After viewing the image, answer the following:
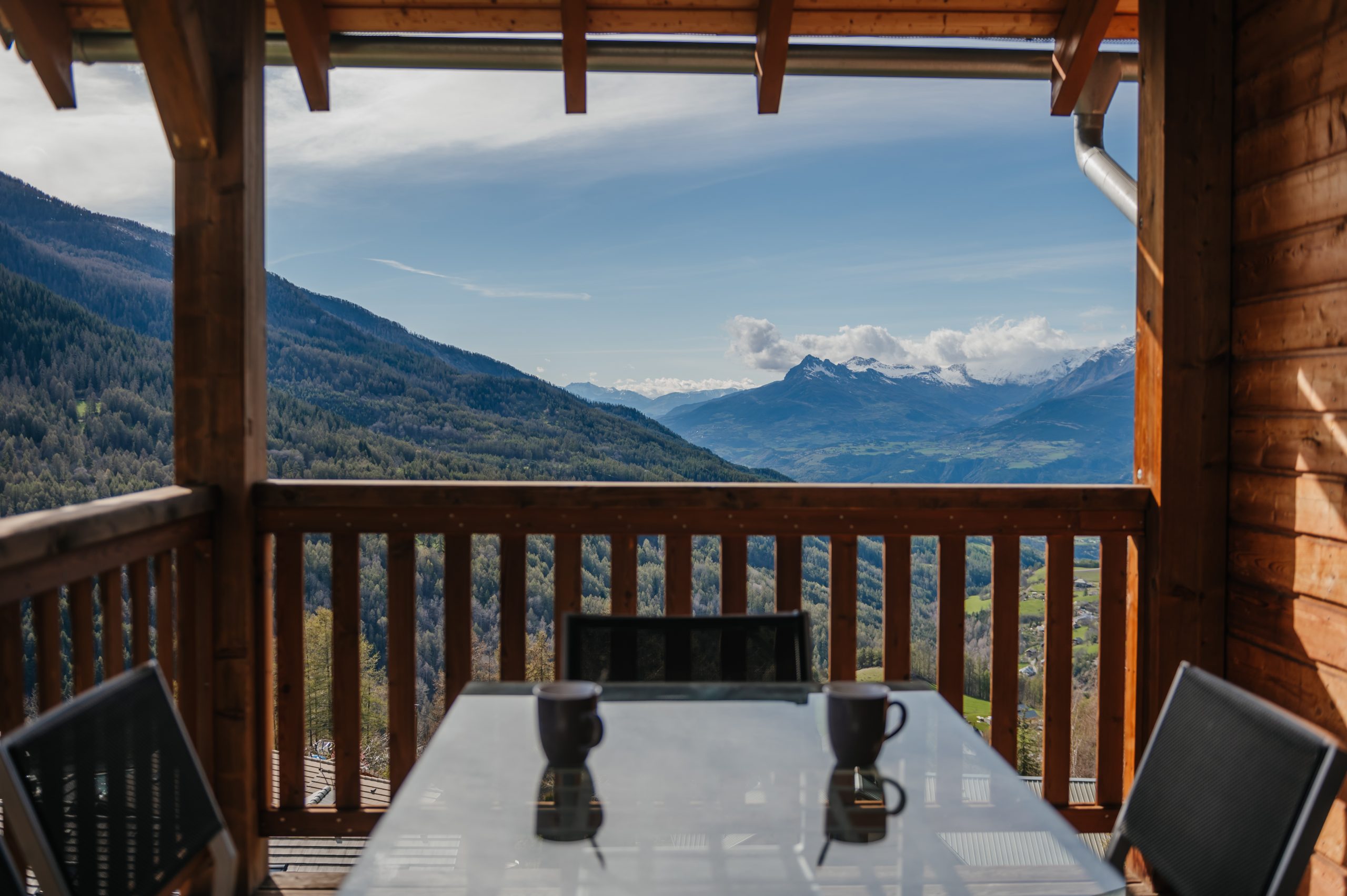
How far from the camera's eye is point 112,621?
2047 millimetres

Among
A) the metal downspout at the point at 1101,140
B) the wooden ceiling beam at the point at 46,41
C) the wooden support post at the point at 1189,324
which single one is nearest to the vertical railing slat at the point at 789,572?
the wooden support post at the point at 1189,324

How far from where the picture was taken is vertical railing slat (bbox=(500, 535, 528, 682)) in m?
2.47

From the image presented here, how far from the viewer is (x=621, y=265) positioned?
725 inches

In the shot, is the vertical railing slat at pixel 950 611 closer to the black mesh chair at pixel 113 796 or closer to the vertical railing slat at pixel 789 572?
the vertical railing slat at pixel 789 572

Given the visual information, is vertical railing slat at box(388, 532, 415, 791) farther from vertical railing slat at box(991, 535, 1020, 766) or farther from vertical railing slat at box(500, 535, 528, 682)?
vertical railing slat at box(991, 535, 1020, 766)

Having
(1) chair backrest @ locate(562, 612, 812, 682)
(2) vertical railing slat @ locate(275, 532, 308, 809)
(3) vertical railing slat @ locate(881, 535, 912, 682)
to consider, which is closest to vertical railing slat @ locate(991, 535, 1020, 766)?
(3) vertical railing slat @ locate(881, 535, 912, 682)

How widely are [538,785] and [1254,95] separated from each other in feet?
7.94


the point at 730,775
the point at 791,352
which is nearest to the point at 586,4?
the point at 730,775

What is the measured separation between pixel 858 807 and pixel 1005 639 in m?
1.55

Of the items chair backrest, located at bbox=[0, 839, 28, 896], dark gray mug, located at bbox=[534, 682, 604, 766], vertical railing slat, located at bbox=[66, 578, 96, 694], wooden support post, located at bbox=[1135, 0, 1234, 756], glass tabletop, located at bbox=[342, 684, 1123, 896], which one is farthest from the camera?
wooden support post, located at bbox=[1135, 0, 1234, 756]

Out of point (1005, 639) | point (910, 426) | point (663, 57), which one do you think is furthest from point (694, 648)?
point (910, 426)

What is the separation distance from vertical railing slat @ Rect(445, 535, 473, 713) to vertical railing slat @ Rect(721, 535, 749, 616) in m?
0.70

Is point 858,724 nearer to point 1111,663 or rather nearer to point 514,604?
point 514,604

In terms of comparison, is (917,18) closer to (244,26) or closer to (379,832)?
(244,26)
